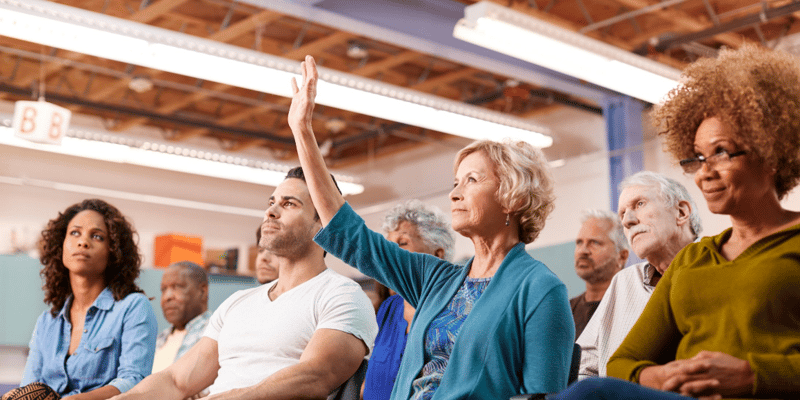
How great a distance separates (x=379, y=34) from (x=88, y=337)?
3.20 m

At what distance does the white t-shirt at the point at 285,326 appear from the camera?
6.77ft

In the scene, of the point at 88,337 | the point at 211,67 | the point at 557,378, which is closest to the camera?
the point at 557,378

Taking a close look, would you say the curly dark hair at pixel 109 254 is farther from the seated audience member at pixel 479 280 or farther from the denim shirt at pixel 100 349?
the seated audience member at pixel 479 280

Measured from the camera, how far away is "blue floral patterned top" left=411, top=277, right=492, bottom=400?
64.6 inches

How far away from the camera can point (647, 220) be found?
2.29 m

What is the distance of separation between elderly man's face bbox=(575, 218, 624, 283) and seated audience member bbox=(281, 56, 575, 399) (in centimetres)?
135

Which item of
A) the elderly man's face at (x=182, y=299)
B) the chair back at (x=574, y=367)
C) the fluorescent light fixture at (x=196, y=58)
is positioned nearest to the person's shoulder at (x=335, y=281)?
the chair back at (x=574, y=367)

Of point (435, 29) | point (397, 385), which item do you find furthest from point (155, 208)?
point (397, 385)

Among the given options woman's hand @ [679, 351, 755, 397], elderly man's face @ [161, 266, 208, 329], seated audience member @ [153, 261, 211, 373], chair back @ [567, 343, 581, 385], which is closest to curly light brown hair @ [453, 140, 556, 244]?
chair back @ [567, 343, 581, 385]

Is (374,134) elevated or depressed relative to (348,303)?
elevated

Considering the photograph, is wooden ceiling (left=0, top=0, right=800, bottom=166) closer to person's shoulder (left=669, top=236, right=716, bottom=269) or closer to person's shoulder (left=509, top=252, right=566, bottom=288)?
person's shoulder (left=509, top=252, right=566, bottom=288)

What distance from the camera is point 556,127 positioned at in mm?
8516

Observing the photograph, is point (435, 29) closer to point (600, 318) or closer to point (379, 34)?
point (379, 34)

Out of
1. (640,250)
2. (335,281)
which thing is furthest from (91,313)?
(640,250)
